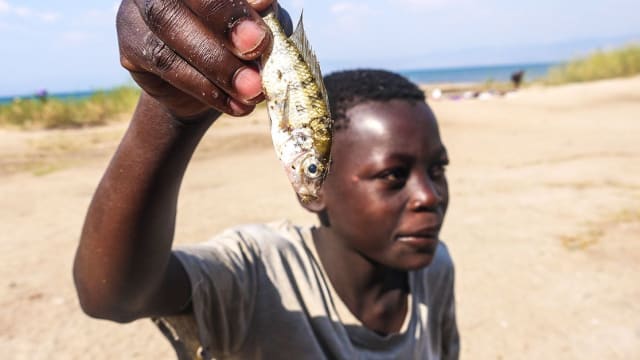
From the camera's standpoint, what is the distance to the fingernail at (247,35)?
39.6 inches

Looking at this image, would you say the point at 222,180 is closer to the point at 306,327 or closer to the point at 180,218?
the point at 180,218

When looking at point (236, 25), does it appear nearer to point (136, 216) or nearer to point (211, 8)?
point (211, 8)

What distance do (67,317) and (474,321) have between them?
3.09 meters

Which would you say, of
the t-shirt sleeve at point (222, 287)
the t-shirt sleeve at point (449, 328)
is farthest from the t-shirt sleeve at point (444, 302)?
the t-shirt sleeve at point (222, 287)

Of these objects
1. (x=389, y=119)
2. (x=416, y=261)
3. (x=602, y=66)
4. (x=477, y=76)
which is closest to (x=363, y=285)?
(x=416, y=261)

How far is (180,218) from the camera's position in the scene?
6.91 m

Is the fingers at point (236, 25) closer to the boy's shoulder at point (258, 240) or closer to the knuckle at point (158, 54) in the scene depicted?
the knuckle at point (158, 54)

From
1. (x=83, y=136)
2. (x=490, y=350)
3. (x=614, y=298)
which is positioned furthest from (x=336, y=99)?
(x=83, y=136)

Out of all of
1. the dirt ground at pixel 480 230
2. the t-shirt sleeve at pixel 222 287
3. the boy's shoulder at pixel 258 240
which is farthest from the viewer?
the dirt ground at pixel 480 230

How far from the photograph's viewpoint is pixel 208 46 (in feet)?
3.43

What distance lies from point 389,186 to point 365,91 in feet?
1.33

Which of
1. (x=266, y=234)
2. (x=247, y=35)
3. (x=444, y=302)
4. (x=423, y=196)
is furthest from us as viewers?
(x=444, y=302)

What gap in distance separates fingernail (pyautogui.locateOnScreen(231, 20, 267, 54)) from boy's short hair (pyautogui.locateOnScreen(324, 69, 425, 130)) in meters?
1.25

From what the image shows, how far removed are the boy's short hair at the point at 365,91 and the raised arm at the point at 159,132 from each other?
3.14ft
